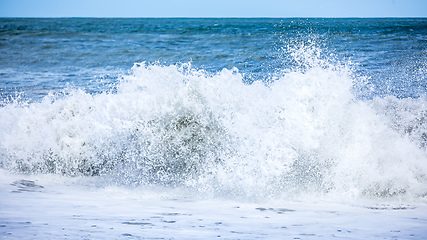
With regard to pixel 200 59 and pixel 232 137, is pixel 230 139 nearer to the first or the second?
pixel 232 137

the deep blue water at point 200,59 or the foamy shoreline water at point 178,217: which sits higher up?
the deep blue water at point 200,59

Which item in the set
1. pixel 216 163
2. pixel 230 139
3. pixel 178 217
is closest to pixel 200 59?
pixel 230 139

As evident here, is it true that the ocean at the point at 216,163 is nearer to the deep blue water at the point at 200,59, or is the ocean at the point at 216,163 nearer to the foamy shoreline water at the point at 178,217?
the foamy shoreline water at the point at 178,217

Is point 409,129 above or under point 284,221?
above

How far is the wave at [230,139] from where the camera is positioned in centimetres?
349

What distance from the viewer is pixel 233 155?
12.2 ft

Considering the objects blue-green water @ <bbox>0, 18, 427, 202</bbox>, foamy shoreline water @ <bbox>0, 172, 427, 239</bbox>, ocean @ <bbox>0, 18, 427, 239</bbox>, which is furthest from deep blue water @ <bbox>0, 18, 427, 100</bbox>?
foamy shoreline water @ <bbox>0, 172, 427, 239</bbox>

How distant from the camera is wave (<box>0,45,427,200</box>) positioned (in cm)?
349

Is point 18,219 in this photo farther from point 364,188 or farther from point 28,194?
point 364,188

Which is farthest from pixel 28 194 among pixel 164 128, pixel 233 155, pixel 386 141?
pixel 386 141

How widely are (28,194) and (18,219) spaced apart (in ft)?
2.89

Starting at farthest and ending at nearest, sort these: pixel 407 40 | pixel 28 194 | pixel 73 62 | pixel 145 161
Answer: pixel 407 40, pixel 73 62, pixel 145 161, pixel 28 194

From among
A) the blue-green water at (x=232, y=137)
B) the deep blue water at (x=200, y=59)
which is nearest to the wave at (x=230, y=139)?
the blue-green water at (x=232, y=137)

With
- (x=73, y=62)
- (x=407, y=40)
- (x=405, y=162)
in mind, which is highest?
(x=407, y=40)
